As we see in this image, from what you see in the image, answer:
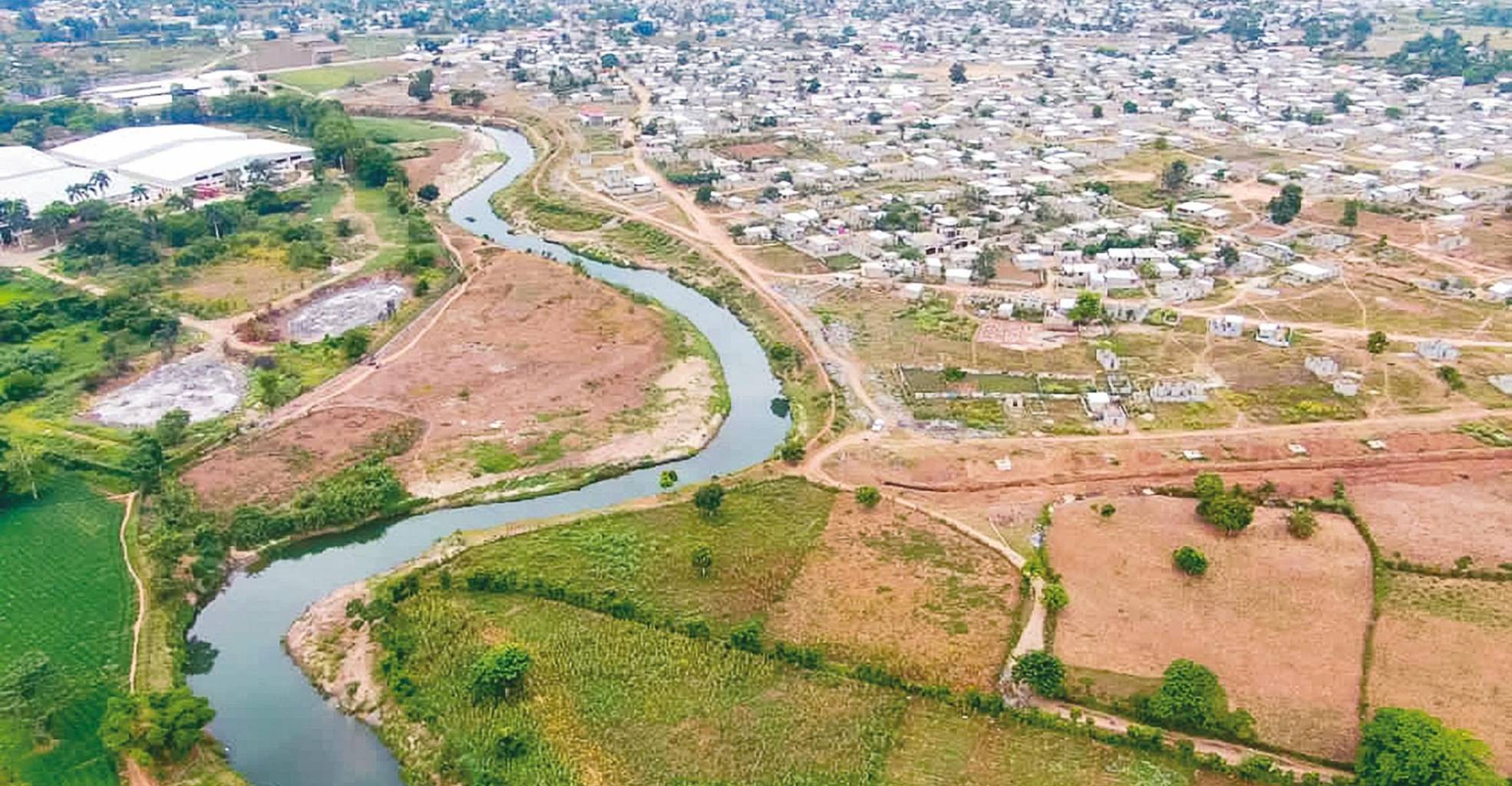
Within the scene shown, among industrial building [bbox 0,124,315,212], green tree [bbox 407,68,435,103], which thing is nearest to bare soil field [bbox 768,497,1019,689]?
industrial building [bbox 0,124,315,212]

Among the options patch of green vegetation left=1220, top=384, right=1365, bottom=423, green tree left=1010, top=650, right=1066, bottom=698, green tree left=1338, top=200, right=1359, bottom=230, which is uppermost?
green tree left=1338, top=200, right=1359, bottom=230

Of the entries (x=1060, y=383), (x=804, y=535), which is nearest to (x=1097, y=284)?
(x=1060, y=383)

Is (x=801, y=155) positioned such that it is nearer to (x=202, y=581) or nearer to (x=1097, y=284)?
(x=1097, y=284)

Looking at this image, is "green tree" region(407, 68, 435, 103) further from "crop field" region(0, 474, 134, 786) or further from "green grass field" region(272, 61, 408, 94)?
"crop field" region(0, 474, 134, 786)

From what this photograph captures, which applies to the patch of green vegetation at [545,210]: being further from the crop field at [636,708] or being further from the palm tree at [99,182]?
the crop field at [636,708]

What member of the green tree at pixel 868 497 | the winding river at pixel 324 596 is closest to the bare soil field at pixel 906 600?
the green tree at pixel 868 497

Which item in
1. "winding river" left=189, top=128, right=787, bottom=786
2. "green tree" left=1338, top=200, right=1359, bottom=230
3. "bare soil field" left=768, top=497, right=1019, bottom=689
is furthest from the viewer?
"green tree" left=1338, top=200, right=1359, bottom=230

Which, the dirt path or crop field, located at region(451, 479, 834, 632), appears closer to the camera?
the dirt path
